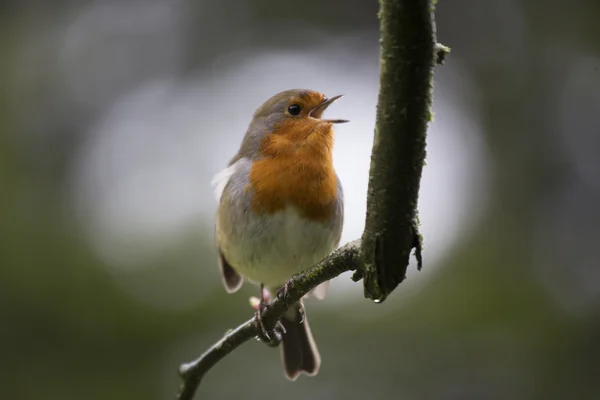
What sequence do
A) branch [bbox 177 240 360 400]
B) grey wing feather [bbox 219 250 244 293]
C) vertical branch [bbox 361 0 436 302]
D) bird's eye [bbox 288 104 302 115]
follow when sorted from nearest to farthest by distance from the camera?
vertical branch [bbox 361 0 436 302] → branch [bbox 177 240 360 400] → bird's eye [bbox 288 104 302 115] → grey wing feather [bbox 219 250 244 293]

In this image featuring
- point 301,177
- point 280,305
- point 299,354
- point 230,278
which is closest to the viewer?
point 280,305

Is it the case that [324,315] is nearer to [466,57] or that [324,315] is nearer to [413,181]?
[466,57]

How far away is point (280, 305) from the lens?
7.22ft

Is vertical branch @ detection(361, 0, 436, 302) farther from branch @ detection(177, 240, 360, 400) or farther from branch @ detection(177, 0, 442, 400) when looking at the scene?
branch @ detection(177, 240, 360, 400)

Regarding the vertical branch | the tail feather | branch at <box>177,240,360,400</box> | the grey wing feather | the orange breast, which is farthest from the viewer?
the grey wing feather

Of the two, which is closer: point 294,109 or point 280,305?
point 280,305

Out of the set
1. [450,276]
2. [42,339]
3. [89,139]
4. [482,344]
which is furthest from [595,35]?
[42,339]

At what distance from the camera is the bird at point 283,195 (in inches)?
116

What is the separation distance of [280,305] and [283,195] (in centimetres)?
82

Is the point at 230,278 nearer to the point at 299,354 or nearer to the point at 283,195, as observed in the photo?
the point at 299,354

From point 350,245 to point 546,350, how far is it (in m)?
3.50

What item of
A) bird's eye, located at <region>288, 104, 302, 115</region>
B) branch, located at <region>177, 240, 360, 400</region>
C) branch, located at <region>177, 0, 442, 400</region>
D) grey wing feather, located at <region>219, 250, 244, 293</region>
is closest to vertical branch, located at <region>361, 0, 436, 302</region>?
branch, located at <region>177, 0, 442, 400</region>

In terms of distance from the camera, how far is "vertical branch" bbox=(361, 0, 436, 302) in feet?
4.02

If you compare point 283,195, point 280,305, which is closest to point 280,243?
point 283,195
